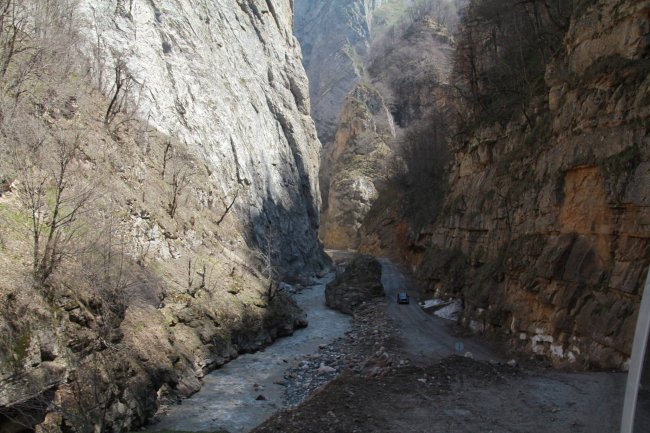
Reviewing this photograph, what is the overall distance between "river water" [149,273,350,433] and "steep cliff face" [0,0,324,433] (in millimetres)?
673

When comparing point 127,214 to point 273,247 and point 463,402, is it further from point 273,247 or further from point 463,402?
point 273,247

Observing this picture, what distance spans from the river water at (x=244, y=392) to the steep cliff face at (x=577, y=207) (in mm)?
8655

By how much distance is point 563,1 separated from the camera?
23.1 metres

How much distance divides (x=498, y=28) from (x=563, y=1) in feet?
24.0

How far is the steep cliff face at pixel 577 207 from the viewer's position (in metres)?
12.7

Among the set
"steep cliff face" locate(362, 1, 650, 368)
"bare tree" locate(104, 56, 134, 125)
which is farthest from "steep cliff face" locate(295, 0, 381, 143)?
"steep cliff face" locate(362, 1, 650, 368)

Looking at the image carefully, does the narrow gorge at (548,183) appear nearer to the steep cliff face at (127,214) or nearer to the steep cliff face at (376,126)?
the steep cliff face at (127,214)

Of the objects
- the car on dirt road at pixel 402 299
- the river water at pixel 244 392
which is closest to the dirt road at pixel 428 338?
the car on dirt road at pixel 402 299

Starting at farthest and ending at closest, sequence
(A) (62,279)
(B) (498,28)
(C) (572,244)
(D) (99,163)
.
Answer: (B) (498,28), (D) (99,163), (C) (572,244), (A) (62,279)

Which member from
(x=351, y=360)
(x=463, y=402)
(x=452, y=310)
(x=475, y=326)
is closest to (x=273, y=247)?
(x=452, y=310)

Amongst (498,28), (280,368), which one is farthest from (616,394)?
(498,28)

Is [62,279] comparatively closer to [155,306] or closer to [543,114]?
[155,306]

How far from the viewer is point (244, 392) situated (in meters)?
16.4

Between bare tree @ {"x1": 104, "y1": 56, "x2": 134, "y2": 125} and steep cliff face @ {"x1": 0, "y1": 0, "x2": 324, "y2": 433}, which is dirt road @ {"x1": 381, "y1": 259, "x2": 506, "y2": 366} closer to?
steep cliff face @ {"x1": 0, "y1": 0, "x2": 324, "y2": 433}
